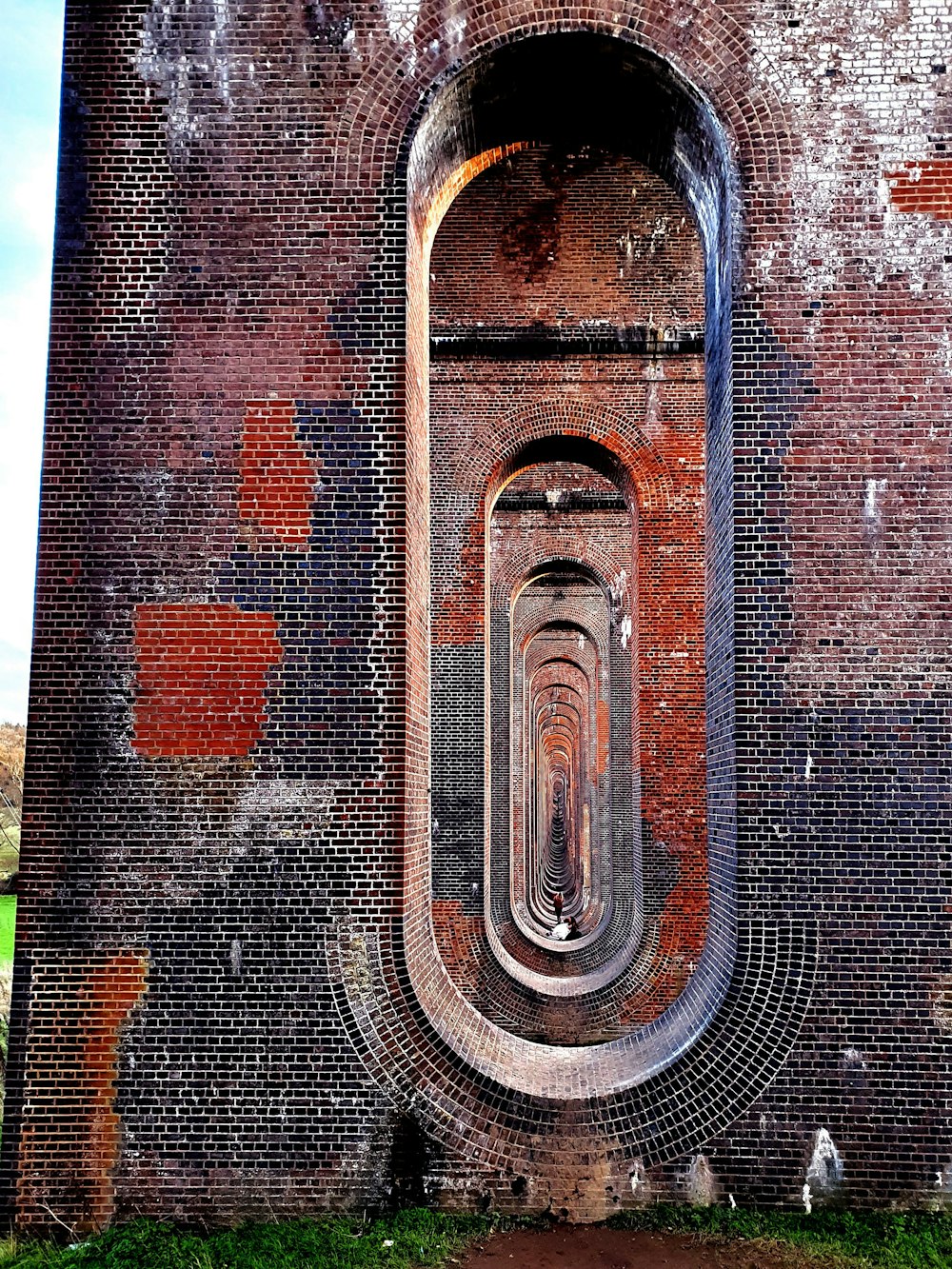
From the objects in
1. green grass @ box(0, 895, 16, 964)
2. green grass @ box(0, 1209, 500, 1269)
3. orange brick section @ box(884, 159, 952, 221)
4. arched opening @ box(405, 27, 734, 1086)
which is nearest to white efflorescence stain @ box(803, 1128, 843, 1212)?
green grass @ box(0, 1209, 500, 1269)

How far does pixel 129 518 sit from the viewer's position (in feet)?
22.3

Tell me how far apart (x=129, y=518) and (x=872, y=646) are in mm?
4979

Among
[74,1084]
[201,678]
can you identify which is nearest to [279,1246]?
[74,1084]

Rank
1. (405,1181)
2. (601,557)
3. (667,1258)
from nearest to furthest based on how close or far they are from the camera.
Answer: (667,1258)
(405,1181)
(601,557)

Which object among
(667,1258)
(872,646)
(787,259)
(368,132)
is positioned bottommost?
(667,1258)

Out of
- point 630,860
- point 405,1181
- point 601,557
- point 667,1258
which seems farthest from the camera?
point 601,557

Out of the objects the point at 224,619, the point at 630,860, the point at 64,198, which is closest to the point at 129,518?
the point at 224,619

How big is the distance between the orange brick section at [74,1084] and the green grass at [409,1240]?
9.8 inches

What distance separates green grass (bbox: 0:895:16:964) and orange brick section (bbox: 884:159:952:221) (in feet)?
51.8

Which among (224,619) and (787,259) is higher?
(787,259)

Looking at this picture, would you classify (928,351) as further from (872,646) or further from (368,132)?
(368,132)

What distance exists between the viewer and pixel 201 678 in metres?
6.67

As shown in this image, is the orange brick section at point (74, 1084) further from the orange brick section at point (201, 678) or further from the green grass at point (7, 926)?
the green grass at point (7, 926)

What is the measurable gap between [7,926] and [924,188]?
26437mm
